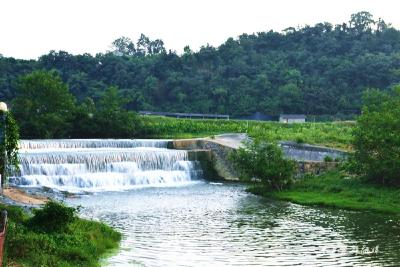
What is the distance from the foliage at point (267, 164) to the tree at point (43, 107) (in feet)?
70.8

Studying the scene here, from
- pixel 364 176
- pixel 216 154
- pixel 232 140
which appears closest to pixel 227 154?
pixel 216 154

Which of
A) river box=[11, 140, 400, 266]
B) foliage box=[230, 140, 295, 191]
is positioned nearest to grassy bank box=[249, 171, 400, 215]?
foliage box=[230, 140, 295, 191]

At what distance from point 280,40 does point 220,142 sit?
175 feet

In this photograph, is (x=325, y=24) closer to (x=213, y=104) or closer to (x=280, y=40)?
(x=280, y=40)

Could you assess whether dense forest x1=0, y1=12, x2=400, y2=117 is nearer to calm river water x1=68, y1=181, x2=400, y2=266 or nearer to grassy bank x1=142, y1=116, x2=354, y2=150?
grassy bank x1=142, y1=116, x2=354, y2=150

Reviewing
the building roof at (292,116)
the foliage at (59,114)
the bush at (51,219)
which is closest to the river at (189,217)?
the bush at (51,219)

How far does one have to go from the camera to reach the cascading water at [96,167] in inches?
1403

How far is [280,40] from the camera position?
94.7 metres

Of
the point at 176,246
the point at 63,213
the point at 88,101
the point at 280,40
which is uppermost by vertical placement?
the point at 280,40

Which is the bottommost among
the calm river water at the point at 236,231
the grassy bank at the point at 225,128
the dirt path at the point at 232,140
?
the calm river water at the point at 236,231

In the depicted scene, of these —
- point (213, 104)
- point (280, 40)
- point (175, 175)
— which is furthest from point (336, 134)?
point (280, 40)

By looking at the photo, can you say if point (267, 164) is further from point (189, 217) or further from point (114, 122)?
point (114, 122)

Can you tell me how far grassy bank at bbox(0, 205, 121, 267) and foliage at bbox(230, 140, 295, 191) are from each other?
1395cm

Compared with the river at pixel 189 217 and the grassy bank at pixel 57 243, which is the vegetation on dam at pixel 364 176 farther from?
the grassy bank at pixel 57 243
